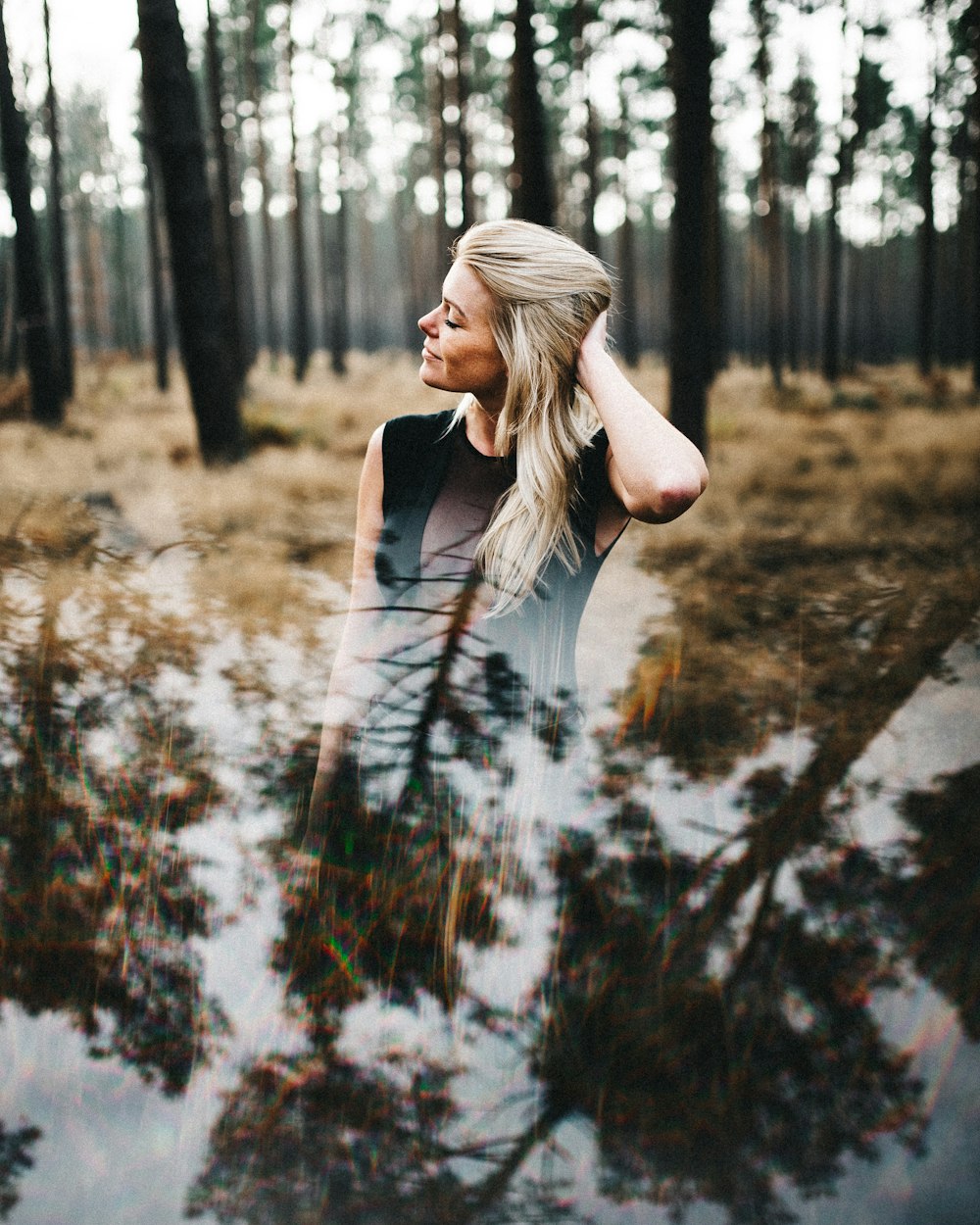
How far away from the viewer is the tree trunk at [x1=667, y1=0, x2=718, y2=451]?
8.05 meters

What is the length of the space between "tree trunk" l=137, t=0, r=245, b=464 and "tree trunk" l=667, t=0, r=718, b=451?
4435 mm

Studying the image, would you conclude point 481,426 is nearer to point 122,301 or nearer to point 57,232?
point 57,232

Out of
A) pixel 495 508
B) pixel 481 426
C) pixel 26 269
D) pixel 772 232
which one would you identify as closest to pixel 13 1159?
pixel 495 508

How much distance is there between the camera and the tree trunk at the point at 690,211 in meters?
8.05

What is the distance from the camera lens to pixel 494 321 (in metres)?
1.63

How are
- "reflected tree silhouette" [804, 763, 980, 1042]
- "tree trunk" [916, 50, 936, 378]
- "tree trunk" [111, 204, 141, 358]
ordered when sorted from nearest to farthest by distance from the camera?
1. "reflected tree silhouette" [804, 763, 980, 1042]
2. "tree trunk" [916, 50, 936, 378]
3. "tree trunk" [111, 204, 141, 358]

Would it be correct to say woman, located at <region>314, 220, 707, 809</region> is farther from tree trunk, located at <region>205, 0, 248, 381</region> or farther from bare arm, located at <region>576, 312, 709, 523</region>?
tree trunk, located at <region>205, 0, 248, 381</region>

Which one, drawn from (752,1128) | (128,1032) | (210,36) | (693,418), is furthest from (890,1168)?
(210,36)

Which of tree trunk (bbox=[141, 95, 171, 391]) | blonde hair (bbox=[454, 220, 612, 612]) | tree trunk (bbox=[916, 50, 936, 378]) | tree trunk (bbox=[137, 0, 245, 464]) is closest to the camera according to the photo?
blonde hair (bbox=[454, 220, 612, 612])

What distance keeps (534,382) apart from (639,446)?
22 cm

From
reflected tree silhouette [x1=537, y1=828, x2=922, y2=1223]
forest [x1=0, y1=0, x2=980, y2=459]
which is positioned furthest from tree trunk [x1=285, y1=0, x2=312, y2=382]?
reflected tree silhouette [x1=537, y1=828, x2=922, y2=1223]

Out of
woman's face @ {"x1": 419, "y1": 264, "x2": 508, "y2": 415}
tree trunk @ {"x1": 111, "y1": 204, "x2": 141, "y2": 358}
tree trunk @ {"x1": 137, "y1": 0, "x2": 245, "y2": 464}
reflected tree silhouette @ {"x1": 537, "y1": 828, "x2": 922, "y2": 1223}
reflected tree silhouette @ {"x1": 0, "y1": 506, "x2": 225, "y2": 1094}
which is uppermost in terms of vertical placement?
tree trunk @ {"x1": 111, "y1": 204, "x2": 141, "y2": 358}

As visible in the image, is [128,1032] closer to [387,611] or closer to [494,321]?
[387,611]

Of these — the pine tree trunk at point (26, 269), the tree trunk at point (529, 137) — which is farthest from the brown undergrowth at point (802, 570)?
the pine tree trunk at point (26, 269)
